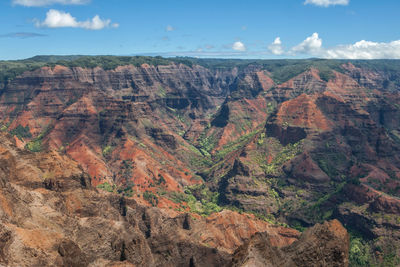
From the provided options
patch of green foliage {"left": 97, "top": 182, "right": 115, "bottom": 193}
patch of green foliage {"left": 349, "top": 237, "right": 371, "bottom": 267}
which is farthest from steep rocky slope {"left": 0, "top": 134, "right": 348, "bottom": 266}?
patch of green foliage {"left": 97, "top": 182, "right": 115, "bottom": 193}

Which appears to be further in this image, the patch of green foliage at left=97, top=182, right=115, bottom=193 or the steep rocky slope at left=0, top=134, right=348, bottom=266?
the patch of green foliage at left=97, top=182, right=115, bottom=193

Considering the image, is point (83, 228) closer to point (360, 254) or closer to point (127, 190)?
point (127, 190)

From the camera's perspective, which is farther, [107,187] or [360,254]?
[107,187]

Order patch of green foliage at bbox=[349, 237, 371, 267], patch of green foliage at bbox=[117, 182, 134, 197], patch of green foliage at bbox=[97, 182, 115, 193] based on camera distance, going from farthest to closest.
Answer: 1. patch of green foliage at bbox=[97, 182, 115, 193]
2. patch of green foliage at bbox=[117, 182, 134, 197]
3. patch of green foliage at bbox=[349, 237, 371, 267]

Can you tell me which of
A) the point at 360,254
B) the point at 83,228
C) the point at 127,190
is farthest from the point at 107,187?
the point at 360,254

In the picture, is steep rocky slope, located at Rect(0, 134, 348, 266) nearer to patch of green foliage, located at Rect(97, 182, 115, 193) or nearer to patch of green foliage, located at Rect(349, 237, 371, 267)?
patch of green foliage, located at Rect(349, 237, 371, 267)

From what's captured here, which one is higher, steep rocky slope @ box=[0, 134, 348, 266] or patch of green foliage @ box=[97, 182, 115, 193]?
steep rocky slope @ box=[0, 134, 348, 266]

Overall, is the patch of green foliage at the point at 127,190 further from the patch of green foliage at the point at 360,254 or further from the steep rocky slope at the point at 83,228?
the patch of green foliage at the point at 360,254

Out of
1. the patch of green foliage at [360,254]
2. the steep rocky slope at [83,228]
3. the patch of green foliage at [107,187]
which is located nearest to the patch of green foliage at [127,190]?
the patch of green foliage at [107,187]

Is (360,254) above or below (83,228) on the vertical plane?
below

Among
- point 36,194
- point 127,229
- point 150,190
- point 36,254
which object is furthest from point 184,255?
point 150,190

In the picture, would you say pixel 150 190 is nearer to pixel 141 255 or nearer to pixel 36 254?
pixel 141 255
